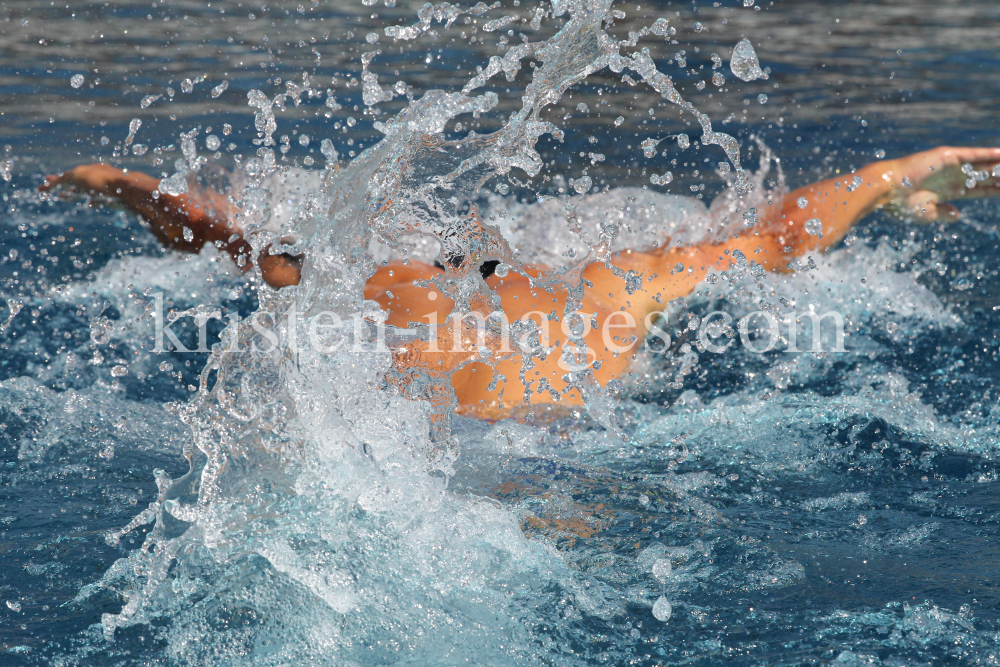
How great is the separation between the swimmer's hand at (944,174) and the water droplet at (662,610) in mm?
1921

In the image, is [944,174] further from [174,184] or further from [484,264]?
[174,184]

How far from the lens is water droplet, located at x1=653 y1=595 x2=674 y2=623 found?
1.50 meters

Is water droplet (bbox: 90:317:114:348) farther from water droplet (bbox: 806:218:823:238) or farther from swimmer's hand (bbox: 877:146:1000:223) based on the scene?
swimmer's hand (bbox: 877:146:1000:223)

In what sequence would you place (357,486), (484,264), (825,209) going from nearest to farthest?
(357,486) < (484,264) < (825,209)

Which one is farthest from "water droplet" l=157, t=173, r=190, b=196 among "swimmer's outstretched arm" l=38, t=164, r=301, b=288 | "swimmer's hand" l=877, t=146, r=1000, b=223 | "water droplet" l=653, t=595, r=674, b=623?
"swimmer's hand" l=877, t=146, r=1000, b=223

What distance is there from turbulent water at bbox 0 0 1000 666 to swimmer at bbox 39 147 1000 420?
9cm

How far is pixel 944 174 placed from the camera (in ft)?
9.47

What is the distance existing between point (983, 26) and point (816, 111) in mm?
1716

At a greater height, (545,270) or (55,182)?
(55,182)

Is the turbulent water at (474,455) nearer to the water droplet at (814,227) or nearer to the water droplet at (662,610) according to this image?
the water droplet at (662,610)

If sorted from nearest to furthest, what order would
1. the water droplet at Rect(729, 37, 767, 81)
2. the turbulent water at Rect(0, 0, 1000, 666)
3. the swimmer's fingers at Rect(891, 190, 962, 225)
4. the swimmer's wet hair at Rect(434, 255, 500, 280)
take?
the turbulent water at Rect(0, 0, 1000, 666) → the swimmer's wet hair at Rect(434, 255, 500, 280) → the water droplet at Rect(729, 37, 767, 81) → the swimmer's fingers at Rect(891, 190, 962, 225)

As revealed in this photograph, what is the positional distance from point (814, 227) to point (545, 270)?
91 cm

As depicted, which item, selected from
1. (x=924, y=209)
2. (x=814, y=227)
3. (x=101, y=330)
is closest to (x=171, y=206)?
(x=101, y=330)

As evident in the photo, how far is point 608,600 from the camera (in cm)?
154
